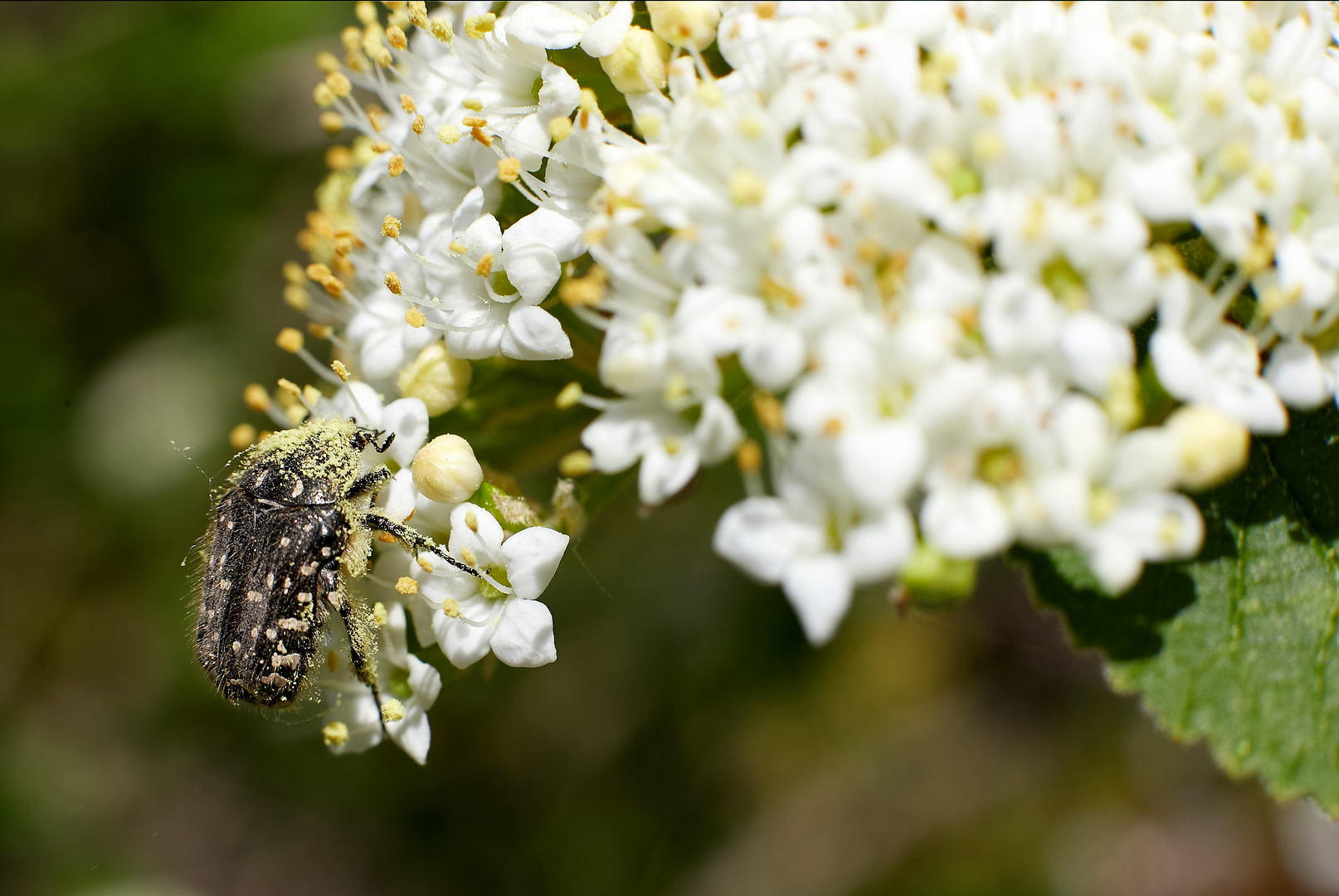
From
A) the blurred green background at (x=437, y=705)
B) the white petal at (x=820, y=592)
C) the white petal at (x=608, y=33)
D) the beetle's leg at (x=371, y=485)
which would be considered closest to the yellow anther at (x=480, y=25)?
the white petal at (x=608, y=33)

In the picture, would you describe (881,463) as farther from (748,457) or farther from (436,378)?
(436,378)

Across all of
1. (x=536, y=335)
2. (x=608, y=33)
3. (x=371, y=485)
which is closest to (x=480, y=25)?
(x=608, y=33)

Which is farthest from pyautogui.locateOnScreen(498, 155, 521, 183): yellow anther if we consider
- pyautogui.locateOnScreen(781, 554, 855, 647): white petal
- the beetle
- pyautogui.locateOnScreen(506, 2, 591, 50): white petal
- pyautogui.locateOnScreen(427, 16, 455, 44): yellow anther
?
pyautogui.locateOnScreen(781, 554, 855, 647): white petal

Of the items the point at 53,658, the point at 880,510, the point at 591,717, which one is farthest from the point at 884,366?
the point at 53,658

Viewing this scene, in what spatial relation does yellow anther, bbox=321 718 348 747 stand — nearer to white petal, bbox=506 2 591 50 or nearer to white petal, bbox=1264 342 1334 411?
white petal, bbox=506 2 591 50

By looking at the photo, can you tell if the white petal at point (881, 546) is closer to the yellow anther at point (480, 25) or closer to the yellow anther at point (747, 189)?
the yellow anther at point (747, 189)

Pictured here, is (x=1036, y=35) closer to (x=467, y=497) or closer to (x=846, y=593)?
(x=846, y=593)
